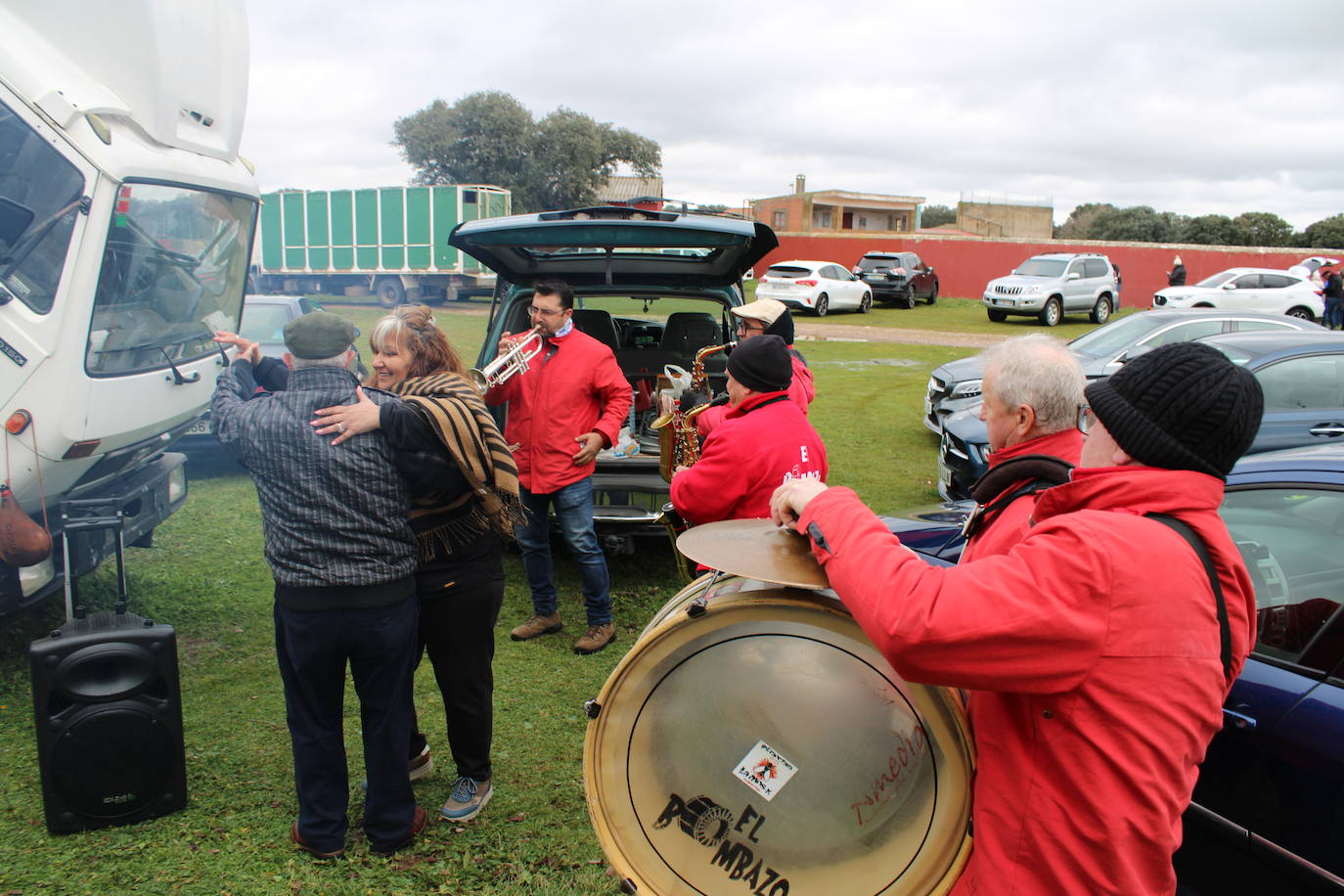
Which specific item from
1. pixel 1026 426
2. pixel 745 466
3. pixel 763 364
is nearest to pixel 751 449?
pixel 745 466

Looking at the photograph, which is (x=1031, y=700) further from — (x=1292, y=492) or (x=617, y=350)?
(x=617, y=350)

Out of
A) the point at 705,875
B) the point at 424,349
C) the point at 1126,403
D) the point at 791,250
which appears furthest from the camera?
the point at 791,250

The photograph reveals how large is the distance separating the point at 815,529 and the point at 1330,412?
622cm

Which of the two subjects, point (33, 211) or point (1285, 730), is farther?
point (33, 211)

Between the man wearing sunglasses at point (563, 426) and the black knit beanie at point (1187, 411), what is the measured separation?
3.17m

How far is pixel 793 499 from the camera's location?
1.68 metres

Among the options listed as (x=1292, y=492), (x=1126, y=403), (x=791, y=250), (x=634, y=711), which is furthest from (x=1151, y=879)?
(x=791, y=250)

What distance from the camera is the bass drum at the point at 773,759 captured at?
1682mm

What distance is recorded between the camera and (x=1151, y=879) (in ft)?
4.87

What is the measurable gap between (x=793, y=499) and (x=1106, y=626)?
0.57 meters

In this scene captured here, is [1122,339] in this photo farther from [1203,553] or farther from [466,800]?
[1203,553]

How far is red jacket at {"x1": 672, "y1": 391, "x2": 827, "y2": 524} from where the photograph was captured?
2971 millimetres

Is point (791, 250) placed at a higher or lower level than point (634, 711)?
higher

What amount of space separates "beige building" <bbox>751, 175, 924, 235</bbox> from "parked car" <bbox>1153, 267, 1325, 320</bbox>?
27.0 m
